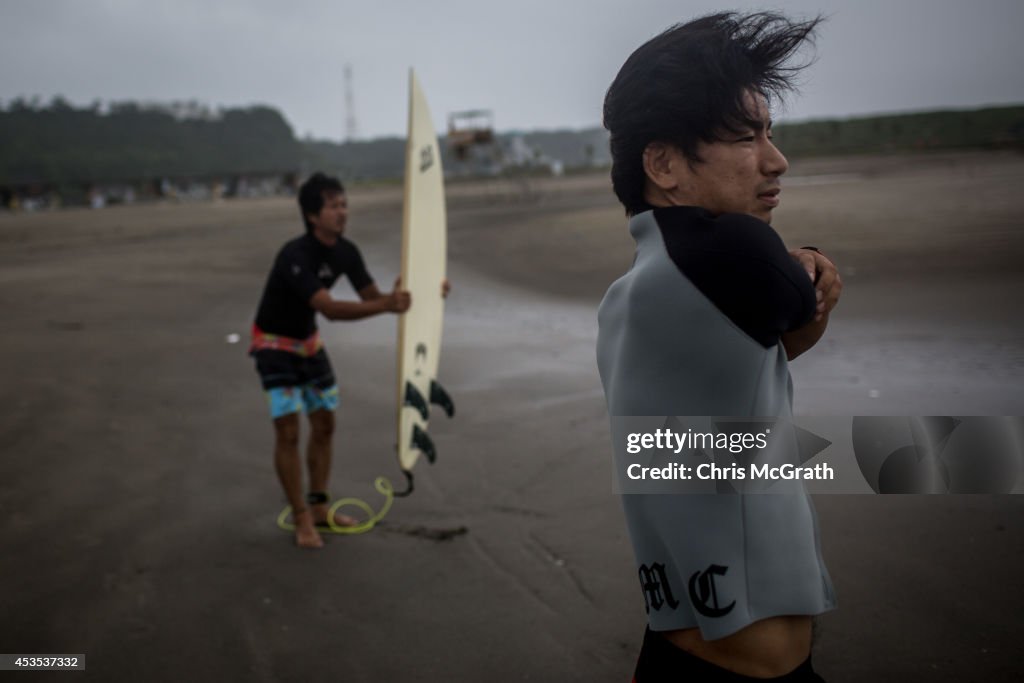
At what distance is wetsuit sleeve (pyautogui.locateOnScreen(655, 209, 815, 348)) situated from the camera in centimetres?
89

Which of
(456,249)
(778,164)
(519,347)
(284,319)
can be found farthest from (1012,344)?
(456,249)

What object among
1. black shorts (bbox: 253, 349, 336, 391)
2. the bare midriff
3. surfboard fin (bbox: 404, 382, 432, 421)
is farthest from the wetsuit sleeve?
black shorts (bbox: 253, 349, 336, 391)

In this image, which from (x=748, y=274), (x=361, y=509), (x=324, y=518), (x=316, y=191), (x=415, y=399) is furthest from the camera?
A: (x=361, y=509)

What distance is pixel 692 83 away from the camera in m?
Answer: 0.99

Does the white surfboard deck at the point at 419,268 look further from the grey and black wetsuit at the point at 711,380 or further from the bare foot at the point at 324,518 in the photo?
the grey and black wetsuit at the point at 711,380

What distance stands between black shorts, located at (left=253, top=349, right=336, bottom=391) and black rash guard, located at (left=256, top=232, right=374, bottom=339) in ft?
0.37

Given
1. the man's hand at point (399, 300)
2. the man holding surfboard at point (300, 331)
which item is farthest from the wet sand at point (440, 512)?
the man's hand at point (399, 300)

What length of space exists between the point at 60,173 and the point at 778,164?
259 feet

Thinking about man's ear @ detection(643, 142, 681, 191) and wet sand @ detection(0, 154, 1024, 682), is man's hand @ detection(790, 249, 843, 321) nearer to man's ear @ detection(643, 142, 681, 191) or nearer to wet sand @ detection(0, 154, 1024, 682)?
man's ear @ detection(643, 142, 681, 191)

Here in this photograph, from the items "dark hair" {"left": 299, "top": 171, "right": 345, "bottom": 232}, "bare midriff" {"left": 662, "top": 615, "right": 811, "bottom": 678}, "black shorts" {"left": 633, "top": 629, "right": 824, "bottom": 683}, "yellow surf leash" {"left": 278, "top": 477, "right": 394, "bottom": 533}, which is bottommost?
"yellow surf leash" {"left": 278, "top": 477, "right": 394, "bottom": 533}

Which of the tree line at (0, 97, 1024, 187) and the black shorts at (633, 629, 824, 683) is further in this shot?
the tree line at (0, 97, 1024, 187)

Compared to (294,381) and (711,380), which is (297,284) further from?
(711,380)

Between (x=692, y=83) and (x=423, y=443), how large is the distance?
2479 mm

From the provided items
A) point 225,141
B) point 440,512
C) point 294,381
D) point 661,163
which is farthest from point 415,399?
point 225,141
